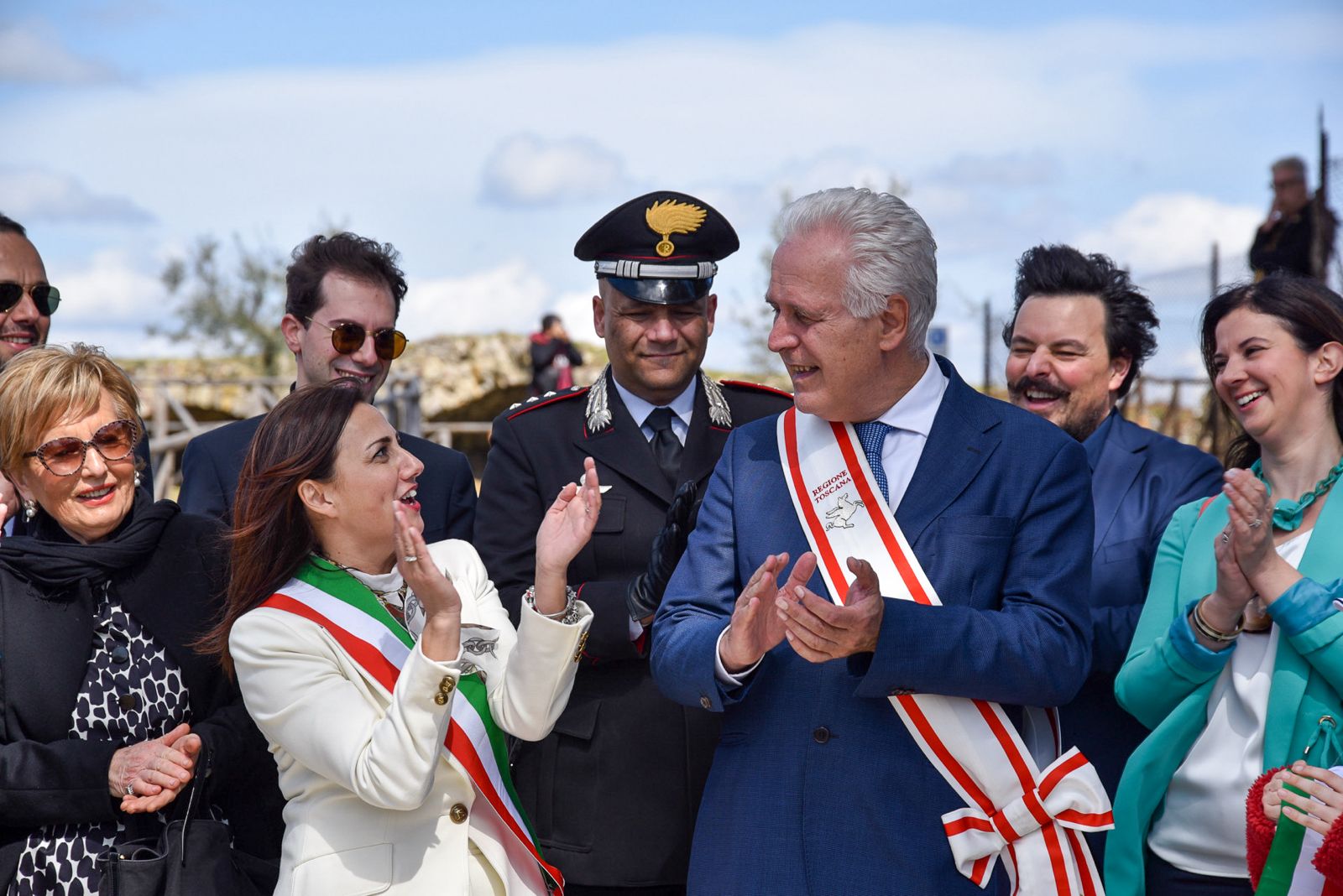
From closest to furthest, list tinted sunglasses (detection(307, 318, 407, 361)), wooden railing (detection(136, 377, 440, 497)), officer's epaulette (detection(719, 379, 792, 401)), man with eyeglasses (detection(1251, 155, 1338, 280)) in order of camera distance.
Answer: officer's epaulette (detection(719, 379, 792, 401)), tinted sunglasses (detection(307, 318, 407, 361)), man with eyeglasses (detection(1251, 155, 1338, 280)), wooden railing (detection(136, 377, 440, 497))

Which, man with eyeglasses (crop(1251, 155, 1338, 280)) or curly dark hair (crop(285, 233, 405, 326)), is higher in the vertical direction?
man with eyeglasses (crop(1251, 155, 1338, 280))

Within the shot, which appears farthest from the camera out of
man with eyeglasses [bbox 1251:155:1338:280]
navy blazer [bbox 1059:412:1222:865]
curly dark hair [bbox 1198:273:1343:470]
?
man with eyeglasses [bbox 1251:155:1338:280]

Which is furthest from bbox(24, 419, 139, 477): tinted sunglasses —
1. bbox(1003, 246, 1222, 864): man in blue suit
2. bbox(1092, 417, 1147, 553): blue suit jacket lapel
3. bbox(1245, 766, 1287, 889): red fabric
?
bbox(1245, 766, 1287, 889): red fabric

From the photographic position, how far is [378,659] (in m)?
3.00

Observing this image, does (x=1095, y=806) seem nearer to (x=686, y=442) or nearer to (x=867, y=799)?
(x=867, y=799)

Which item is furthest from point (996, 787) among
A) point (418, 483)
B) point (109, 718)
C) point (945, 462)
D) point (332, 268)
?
point (332, 268)

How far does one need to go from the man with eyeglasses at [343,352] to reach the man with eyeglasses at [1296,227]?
648 centimetres

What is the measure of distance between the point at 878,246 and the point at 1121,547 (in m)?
1.38

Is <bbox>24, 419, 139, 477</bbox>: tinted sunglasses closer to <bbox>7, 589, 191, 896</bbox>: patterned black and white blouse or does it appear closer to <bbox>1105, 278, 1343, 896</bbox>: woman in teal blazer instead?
<bbox>7, 589, 191, 896</bbox>: patterned black and white blouse

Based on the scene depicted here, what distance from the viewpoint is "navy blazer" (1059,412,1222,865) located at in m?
3.63

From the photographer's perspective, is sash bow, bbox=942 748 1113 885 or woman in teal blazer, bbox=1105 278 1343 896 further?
woman in teal blazer, bbox=1105 278 1343 896

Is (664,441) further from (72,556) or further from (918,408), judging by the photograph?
(72,556)

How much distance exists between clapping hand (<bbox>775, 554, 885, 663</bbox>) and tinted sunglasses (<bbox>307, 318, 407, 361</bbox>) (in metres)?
2.12

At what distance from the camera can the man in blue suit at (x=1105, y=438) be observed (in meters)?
3.66
